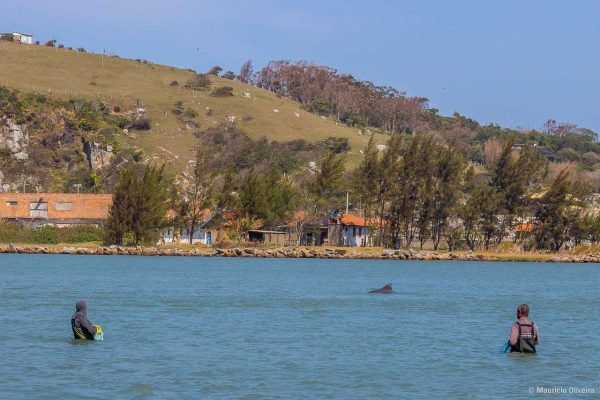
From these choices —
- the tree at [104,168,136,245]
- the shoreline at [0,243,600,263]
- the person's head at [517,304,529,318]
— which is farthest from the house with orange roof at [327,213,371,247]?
the person's head at [517,304,529,318]

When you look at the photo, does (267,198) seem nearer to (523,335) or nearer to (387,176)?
(387,176)

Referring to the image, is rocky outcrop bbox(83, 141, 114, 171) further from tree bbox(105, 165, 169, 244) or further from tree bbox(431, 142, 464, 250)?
tree bbox(431, 142, 464, 250)

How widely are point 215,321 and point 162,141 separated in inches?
4833

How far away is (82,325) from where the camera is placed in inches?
1183

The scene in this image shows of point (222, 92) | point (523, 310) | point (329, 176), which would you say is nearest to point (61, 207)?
point (329, 176)

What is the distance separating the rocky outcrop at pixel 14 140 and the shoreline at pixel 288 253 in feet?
145

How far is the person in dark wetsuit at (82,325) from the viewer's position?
30.0 metres

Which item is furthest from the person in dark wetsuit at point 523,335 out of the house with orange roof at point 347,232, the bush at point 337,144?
the bush at point 337,144

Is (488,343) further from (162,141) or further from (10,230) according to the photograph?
(162,141)

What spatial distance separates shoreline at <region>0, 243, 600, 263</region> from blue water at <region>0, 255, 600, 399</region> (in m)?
27.7

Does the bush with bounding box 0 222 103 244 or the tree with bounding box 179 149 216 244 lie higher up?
the tree with bounding box 179 149 216 244

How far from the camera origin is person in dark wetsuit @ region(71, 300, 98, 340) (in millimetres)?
29953

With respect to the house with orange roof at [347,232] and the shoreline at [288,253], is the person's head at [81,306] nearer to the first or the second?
the shoreline at [288,253]

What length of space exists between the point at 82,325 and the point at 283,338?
6498 mm
